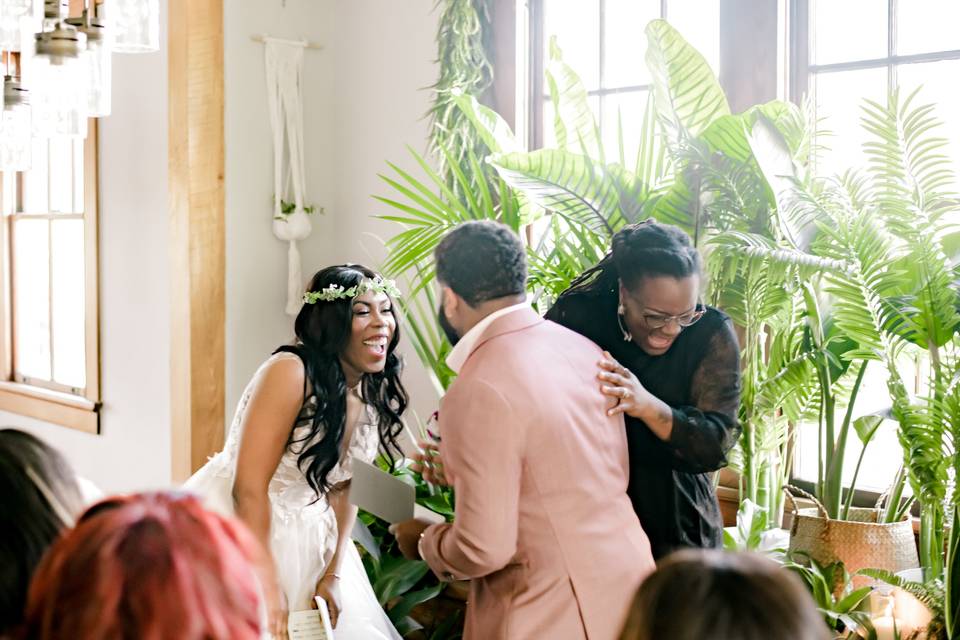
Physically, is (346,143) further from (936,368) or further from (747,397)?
(936,368)

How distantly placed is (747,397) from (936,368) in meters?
0.49

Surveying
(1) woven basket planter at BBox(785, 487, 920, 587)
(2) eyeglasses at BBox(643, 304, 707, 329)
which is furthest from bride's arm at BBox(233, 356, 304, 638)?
(1) woven basket planter at BBox(785, 487, 920, 587)

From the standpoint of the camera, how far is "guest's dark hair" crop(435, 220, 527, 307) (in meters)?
1.93

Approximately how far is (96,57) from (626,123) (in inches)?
77.5

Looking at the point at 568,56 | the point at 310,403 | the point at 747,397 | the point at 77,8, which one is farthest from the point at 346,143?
the point at 747,397

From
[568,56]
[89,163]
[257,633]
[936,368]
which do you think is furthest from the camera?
[89,163]

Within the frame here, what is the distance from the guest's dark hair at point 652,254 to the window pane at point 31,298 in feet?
13.3

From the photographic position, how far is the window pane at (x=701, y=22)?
322 cm

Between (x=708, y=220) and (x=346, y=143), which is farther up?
(x=346, y=143)

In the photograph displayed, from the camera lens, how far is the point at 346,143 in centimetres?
432

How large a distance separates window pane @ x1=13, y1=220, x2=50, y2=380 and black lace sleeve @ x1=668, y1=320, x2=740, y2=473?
13.7 feet

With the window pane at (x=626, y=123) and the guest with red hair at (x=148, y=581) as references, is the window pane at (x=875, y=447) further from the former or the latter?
the guest with red hair at (x=148, y=581)

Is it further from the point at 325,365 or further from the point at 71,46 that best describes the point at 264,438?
the point at 71,46

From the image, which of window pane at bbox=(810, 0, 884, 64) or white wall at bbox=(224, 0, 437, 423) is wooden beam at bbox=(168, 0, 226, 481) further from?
window pane at bbox=(810, 0, 884, 64)
